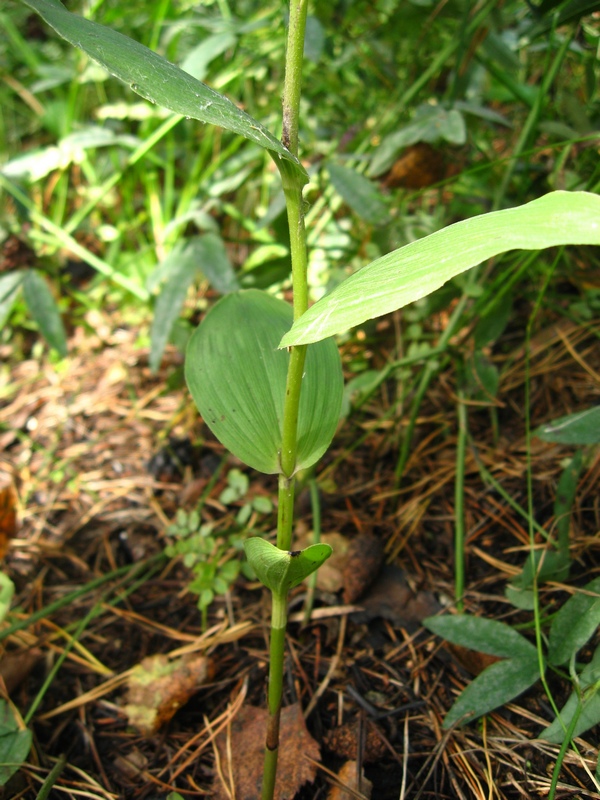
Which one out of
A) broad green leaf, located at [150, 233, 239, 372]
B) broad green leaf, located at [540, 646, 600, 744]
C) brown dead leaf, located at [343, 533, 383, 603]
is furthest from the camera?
broad green leaf, located at [150, 233, 239, 372]

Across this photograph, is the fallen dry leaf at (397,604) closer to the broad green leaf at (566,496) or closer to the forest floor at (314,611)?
the forest floor at (314,611)

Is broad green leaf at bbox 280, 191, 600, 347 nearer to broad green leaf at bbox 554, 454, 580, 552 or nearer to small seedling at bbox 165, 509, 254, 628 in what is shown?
broad green leaf at bbox 554, 454, 580, 552

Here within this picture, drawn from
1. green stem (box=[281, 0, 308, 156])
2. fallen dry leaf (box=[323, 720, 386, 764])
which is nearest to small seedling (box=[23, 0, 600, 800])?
green stem (box=[281, 0, 308, 156])

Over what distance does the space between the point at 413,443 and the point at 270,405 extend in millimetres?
601

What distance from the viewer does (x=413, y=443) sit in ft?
4.16

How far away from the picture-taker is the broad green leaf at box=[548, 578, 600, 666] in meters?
0.73

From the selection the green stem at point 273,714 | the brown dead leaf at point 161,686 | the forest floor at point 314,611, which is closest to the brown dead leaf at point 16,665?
the forest floor at point 314,611

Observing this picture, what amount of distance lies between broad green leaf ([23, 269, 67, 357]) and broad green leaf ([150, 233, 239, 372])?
0.95 feet

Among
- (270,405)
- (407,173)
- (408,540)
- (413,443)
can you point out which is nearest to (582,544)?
(408,540)

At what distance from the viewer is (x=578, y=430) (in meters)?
0.82

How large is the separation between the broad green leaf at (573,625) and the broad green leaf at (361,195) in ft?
2.62

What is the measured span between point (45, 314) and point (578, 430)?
4.12 ft

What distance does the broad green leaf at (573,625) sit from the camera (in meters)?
0.73

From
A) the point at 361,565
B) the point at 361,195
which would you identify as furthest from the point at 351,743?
the point at 361,195
